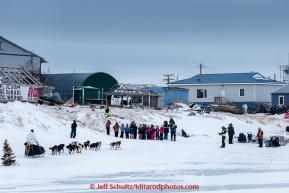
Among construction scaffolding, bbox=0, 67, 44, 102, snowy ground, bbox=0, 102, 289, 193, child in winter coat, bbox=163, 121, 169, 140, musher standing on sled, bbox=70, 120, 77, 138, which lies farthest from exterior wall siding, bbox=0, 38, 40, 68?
musher standing on sled, bbox=70, 120, 77, 138

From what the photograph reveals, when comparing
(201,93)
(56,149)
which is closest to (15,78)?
(56,149)

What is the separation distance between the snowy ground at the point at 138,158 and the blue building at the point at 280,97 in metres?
19.1

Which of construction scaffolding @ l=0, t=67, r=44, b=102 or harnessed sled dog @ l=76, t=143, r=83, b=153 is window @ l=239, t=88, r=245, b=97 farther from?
harnessed sled dog @ l=76, t=143, r=83, b=153

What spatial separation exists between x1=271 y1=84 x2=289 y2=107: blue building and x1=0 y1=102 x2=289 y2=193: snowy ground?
752 inches

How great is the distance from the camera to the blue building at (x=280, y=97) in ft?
224

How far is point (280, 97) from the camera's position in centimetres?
6869

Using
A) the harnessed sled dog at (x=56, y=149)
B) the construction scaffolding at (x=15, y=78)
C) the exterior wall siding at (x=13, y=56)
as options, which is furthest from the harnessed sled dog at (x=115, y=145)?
the exterior wall siding at (x=13, y=56)

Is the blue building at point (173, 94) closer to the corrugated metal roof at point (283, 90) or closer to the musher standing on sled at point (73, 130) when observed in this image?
the corrugated metal roof at point (283, 90)

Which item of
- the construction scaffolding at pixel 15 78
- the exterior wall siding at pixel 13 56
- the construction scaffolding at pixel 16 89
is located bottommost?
the construction scaffolding at pixel 16 89

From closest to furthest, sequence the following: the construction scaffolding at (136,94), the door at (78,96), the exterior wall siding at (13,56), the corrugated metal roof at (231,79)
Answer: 1. the construction scaffolding at (136,94)
2. the door at (78,96)
3. the exterior wall siding at (13,56)
4. the corrugated metal roof at (231,79)

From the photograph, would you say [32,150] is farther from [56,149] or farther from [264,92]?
[264,92]

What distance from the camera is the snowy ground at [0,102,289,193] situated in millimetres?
19219

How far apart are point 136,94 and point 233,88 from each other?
66.9ft

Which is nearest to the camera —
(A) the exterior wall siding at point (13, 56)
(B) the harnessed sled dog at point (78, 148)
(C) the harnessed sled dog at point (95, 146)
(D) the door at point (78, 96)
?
(B) the harnessed sled dog at point (78, 148)
